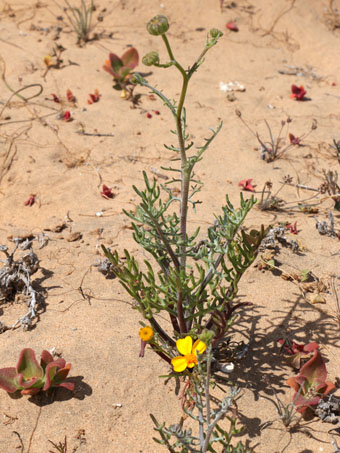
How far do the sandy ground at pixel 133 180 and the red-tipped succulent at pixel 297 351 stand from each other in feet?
0.26

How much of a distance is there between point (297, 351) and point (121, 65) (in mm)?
4041

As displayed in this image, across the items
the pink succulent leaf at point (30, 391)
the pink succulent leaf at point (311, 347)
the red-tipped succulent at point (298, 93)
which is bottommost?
the pink succulent leaf at point (30, 391)

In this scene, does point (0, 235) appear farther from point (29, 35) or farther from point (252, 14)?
point (252, 14)

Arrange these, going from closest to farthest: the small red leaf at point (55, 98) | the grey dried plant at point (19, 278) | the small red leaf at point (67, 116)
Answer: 1. the grey dried plant at point (19, 278)
2. the small red leaf at point (67, 116)
3. the small red leaf at point (55, 98)

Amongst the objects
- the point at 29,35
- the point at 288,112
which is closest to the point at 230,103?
the point at 288,112

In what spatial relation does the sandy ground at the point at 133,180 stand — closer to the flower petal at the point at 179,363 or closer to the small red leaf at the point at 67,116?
the small red leaf at the point at 67,116

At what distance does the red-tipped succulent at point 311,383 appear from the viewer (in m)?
2.40

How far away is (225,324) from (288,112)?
11.4ft

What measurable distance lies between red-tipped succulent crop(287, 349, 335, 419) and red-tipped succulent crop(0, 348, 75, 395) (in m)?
1.09

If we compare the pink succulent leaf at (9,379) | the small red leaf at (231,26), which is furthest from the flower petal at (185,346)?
the small red leaf at (231,26)

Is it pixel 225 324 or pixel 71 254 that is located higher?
pixel 225 324

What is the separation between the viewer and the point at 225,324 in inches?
95.3

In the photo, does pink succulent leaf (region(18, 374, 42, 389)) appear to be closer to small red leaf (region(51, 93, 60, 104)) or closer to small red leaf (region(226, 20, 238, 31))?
small red leaf (region(51, 93, 60, 104))

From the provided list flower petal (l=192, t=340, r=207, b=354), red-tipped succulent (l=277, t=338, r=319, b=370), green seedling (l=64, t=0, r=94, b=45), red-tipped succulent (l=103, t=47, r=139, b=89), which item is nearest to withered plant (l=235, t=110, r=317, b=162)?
red-tipped succulent (l=103, t=47, r=139, b=89)
